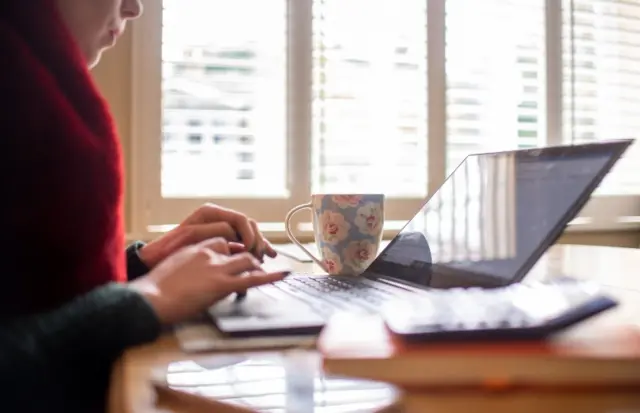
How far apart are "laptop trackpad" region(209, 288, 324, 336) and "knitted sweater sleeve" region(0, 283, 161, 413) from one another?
6 centimetres

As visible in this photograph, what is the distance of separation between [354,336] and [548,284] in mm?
237

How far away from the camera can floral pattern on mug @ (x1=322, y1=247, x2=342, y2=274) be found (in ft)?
2.80

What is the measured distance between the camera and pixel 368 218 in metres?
0.86

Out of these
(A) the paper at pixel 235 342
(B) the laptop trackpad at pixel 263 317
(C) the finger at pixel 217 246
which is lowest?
(A) the paper at pixel 235 342

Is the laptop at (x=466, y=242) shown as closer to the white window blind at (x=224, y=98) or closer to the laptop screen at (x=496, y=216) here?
the laptop screen at (x=496, y=216)

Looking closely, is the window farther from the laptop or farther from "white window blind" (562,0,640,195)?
the laptop

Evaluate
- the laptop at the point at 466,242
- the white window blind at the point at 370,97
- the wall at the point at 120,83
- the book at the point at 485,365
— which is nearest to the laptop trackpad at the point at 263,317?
the laptop at the point at 466,242

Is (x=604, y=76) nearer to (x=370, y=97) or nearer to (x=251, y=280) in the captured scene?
(x=370, y=97)

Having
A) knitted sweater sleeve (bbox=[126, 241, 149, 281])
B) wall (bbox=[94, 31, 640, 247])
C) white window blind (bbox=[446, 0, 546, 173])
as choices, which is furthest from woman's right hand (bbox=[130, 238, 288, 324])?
white window blind (bbox=[446, 0, 546, 173])

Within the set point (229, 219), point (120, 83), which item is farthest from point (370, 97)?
point (229, 219)

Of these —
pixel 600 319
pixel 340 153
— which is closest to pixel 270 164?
pixel 340 153

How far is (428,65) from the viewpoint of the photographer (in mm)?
1896

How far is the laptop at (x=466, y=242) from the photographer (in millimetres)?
570

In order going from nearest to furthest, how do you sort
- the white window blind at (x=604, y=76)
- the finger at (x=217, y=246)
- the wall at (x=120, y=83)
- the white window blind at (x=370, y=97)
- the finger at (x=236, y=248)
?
the finger at (x=217, y=246) < the finger at (x=236, y=248) < the wall at (x=120, y=83) < the white window blind at (x=370, y=97) < the white window blind at (x=604, y=76)
